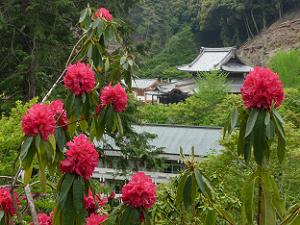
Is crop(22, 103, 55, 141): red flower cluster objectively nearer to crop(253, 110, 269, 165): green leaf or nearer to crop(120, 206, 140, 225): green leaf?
crop(120, 206, 140, 225): green leaf

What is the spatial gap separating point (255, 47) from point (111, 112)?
3493 cm

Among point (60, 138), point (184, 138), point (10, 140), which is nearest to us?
point (60, 138)

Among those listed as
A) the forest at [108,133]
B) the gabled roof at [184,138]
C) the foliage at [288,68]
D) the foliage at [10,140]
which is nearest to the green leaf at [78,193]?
the forest at [108,133]

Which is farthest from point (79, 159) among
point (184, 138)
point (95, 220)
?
point (184, 138)

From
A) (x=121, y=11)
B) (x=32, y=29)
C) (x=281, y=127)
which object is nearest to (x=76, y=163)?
(x=281, y=127)

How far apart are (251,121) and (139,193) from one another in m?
0.44

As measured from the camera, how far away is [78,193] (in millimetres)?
1504

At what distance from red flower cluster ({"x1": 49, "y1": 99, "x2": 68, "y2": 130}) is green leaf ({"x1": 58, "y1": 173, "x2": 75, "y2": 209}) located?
419 millimetres

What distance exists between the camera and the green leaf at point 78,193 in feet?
4.91

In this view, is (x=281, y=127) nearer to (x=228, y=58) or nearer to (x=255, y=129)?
(x=255, y=129)

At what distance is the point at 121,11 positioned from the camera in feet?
27.9

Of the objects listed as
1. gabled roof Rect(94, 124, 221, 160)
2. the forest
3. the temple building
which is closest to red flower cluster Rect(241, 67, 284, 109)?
the forest

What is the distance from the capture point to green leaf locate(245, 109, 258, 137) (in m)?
1.50

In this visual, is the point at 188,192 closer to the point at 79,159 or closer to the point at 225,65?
the point at 79,159
